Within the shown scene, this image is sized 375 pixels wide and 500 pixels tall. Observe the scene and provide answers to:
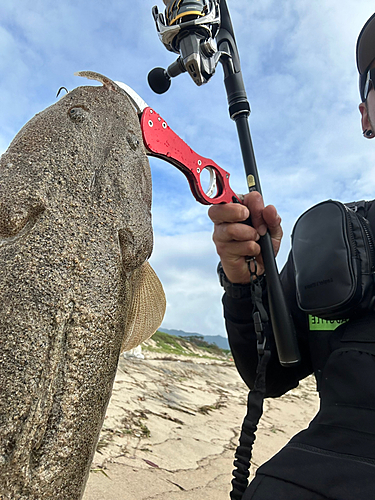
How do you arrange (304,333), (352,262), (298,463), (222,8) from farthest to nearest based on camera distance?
(304,333) < (222,8) < (352,262) < (298,463)

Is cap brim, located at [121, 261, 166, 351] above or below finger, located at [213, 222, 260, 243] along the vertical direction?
below

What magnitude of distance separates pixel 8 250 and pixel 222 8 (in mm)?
1763

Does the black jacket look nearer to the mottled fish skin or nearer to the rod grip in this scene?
the rod grip

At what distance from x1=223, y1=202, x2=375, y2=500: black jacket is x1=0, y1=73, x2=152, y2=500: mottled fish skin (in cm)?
88

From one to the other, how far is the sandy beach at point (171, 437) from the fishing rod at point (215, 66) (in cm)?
183

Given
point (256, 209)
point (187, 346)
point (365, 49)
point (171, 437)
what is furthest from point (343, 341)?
point (187, 346)

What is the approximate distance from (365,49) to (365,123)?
1.41ft

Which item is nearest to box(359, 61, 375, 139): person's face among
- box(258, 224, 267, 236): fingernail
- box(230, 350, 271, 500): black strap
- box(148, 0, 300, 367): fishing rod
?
box(148, 0, 300, 367): fishing rod

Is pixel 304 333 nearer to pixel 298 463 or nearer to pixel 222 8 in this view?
pixel 298 463

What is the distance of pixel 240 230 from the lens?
1.72 m

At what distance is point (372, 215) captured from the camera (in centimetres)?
191

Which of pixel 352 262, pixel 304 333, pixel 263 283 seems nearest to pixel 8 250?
pixel 263 283

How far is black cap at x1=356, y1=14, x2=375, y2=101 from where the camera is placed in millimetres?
2039

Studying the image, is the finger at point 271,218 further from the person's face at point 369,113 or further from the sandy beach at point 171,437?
the sandy beach at point 171,437
